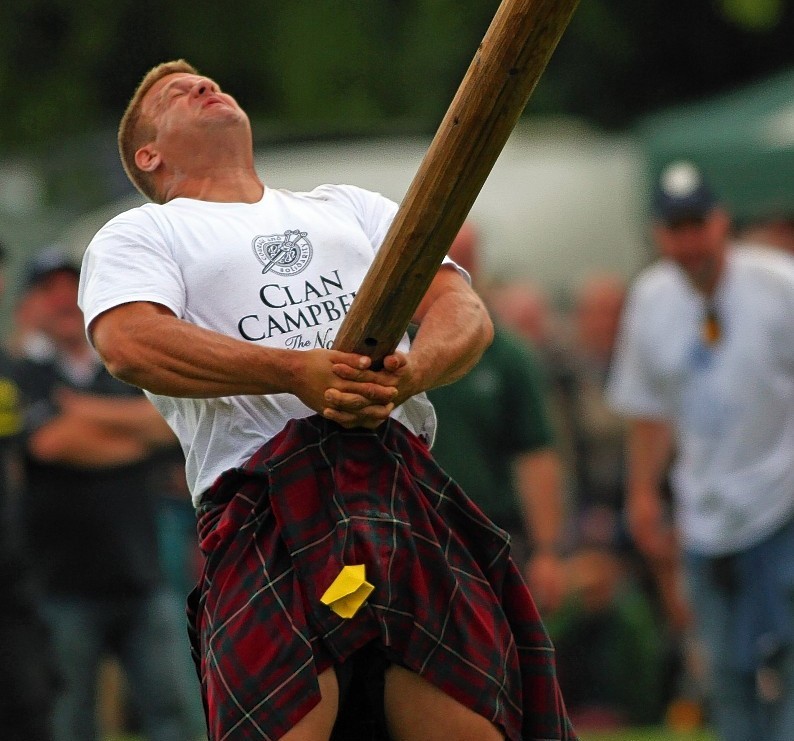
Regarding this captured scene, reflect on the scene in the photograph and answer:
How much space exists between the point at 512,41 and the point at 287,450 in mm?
887

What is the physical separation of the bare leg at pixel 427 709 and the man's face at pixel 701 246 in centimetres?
342

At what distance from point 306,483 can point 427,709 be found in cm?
48

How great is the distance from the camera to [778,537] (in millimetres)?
6508

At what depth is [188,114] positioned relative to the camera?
13.1 feet

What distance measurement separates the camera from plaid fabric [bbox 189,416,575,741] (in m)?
3.51

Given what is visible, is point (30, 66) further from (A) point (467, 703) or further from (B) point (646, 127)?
(A) point (467, 703)

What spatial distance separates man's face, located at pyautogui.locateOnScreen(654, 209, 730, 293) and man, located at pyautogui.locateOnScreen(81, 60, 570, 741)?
296 centimetres

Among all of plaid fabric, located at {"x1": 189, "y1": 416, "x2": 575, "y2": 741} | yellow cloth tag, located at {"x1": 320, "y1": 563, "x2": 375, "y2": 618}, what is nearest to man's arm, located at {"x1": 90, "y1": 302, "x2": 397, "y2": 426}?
plaid fabric, located at {"x1": 189, "y1": 416, "x2": 575, "y2": 741}

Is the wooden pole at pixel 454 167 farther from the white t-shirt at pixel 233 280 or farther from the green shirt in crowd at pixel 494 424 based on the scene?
the green shirt in crowd at pixel 494 424

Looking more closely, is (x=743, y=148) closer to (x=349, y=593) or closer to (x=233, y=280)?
(x=233, y=280)

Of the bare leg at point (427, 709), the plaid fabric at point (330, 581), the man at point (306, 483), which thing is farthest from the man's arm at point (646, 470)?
the bare leg at point (427, 709)

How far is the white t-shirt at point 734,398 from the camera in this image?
6.55 meters

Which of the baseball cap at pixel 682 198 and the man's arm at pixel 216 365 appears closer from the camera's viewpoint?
the man's arm at pixel 216 365

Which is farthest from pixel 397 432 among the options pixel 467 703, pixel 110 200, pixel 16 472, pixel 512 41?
pixel 110 200
